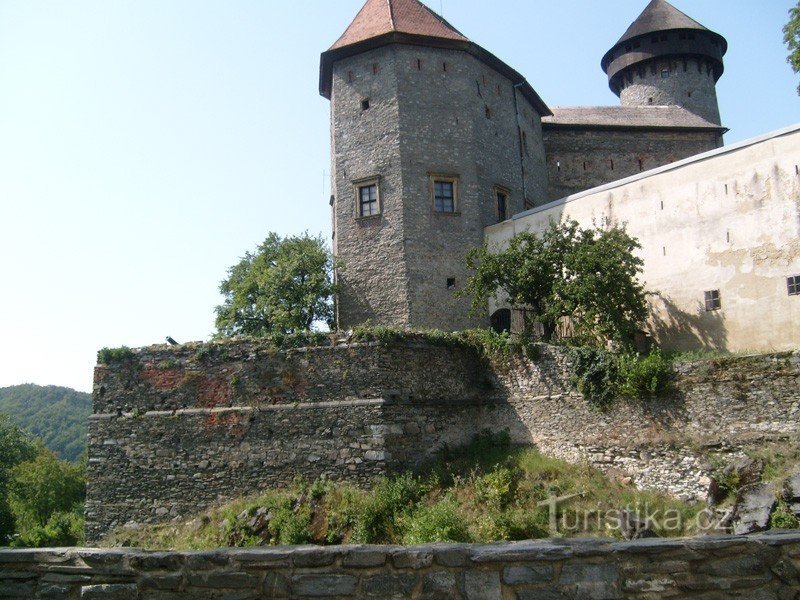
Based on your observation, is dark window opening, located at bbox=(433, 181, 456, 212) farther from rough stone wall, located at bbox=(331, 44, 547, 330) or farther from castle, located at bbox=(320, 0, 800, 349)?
rough stone wall, located at bbox=(331, 44, 547, 330)

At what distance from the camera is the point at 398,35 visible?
2875cm

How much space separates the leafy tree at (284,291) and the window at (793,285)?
1448 centimetres

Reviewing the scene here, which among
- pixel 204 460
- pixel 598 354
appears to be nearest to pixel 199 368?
pixel 204 460

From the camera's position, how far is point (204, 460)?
814 inches

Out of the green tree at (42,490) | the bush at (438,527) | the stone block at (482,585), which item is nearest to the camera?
the stone block at (482,585)

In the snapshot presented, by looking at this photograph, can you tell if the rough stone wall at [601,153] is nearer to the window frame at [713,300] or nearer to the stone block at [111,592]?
the window frame at [713,300]

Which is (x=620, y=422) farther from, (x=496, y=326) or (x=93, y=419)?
(x=93, y=419)

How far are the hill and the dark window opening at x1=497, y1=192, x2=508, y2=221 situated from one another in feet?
244

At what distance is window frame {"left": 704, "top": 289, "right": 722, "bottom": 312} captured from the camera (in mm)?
22547

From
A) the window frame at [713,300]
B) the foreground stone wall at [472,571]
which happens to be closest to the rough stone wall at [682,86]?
the window frame at [713,300]

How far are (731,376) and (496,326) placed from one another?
1136 centimetres

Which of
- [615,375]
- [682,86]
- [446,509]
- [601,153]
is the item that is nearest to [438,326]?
[615,375]

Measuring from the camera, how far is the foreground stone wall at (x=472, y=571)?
609 centimetres

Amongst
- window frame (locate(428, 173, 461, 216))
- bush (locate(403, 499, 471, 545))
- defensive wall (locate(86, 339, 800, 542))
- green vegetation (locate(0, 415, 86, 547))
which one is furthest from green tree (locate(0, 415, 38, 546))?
bush (locate(403, 499, 471, 545))
